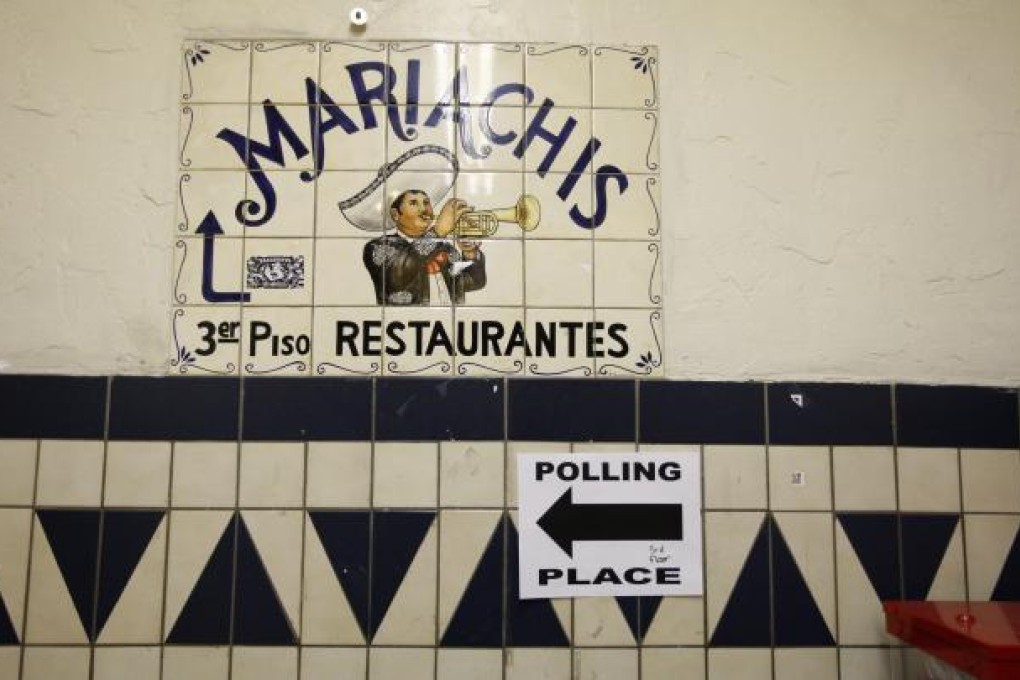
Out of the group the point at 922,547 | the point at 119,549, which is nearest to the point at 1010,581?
the point at 922,547

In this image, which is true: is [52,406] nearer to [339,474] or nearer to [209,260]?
[209,260]

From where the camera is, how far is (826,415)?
172 centimetres

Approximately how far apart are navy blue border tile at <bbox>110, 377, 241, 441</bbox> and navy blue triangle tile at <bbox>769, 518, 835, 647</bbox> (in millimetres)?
1211

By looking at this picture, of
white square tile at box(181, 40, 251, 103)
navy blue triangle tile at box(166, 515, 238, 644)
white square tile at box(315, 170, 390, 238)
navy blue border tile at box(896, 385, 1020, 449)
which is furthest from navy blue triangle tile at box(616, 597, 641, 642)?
white square tile at box(181, 40, 251, 103)

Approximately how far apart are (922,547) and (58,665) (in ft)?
6.10

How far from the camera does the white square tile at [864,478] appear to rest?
1699 millimetres

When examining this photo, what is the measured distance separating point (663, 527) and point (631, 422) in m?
0.23

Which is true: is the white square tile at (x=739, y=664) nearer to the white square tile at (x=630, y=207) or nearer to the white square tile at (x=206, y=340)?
the white square tile at (x=630, y=207)

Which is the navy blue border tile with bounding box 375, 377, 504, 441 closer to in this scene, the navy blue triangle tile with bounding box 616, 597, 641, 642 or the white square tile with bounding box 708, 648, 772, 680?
the navy blue triangle tile with bounding box 616, 597, 641, 642

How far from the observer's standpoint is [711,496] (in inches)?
66.6

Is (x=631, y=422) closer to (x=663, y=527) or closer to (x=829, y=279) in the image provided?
(x=663, y=527)

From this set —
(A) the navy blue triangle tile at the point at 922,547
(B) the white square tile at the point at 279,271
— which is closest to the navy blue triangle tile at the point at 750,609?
(A) the navy blue triangle tile at the point at 922,547

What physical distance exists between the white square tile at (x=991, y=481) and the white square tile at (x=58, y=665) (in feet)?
6.31

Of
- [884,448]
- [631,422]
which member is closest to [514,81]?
[631,422]
